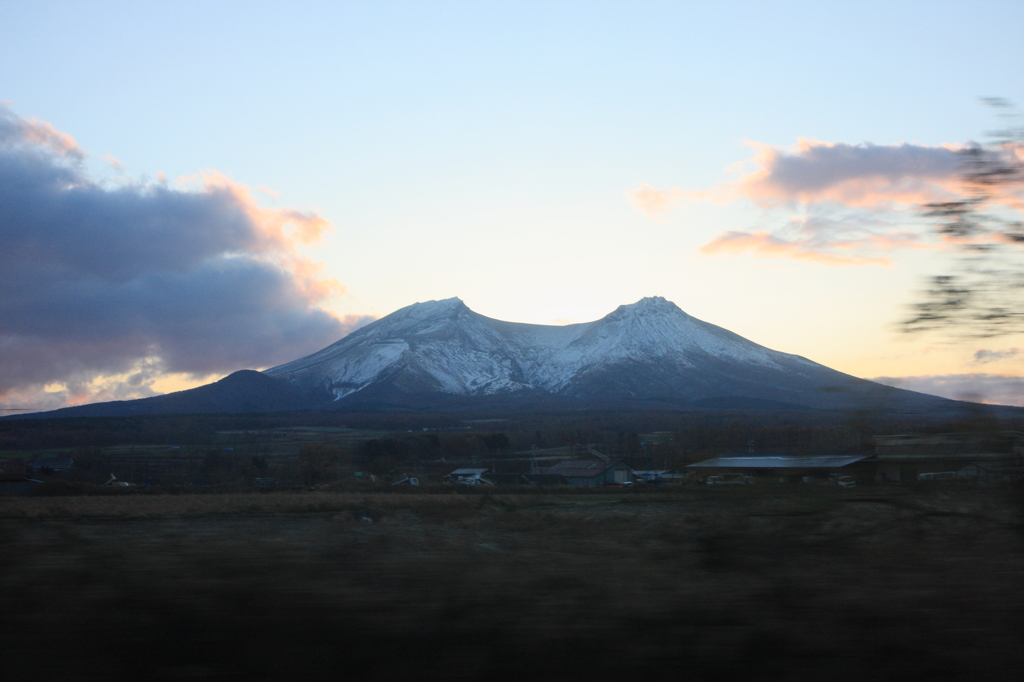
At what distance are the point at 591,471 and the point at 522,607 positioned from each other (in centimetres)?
4352

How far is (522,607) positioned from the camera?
13.5 ft

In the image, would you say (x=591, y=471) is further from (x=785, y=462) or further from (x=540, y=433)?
(x=785, y=462)

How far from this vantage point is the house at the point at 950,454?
5.51m

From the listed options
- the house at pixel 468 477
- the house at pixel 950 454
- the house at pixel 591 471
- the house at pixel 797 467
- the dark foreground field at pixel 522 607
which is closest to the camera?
the dark foreground field at pixel 522 607

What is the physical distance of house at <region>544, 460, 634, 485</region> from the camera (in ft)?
140

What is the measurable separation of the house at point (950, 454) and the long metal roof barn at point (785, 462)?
20 cm

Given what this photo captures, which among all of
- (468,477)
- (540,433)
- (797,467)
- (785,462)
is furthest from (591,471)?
(797,467)

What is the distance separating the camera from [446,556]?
5074 mm

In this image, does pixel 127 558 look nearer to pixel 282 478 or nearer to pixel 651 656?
pixel 651 656

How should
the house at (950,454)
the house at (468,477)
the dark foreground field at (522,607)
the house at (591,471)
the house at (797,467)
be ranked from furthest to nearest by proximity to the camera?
the house at (468,477)
the house at (591,471)
the house at (797,467)
the house at (950,454)
the dark foreground field at (522,607)

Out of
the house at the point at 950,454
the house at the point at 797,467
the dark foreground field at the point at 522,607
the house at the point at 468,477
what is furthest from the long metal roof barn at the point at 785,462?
the house at the point at 468,477

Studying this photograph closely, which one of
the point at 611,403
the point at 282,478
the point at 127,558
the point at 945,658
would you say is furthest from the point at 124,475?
the point at 611,403

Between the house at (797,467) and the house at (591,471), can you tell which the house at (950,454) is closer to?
the house at (797,467)

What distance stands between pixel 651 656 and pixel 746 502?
7.82 ft
